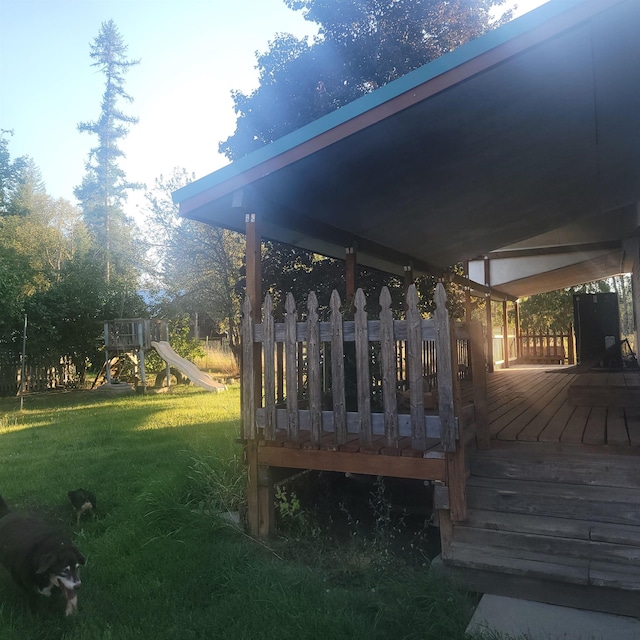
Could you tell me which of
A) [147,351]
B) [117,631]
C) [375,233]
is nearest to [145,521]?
[117,631]

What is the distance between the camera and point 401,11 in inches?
561

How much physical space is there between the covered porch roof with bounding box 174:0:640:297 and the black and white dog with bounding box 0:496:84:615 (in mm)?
2713

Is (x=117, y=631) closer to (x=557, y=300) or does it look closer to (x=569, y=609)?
(x=569, y=609)

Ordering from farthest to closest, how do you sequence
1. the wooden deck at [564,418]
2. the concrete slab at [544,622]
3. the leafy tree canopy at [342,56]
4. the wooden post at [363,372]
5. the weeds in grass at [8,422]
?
the leafy tree canopy at [342,56]
the weeds in grass at [8,422]
the wooden deck at [564,418]
the wooden post at [363,372]
the concrete slab at [544,622]

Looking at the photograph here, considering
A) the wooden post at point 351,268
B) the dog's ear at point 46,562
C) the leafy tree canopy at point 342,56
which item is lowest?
the dog's ear at point 46,562

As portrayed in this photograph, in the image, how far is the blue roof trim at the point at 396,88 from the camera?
11.1 feet

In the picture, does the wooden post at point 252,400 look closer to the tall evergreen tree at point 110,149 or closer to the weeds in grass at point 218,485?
the weeds in grass at point 218,485

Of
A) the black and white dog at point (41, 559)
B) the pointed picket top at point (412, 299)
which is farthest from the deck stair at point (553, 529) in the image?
the black and white dog at point (41, 559)

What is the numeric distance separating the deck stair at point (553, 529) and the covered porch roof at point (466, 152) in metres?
2.59

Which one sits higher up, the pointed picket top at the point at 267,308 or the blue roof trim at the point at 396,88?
the blue roof trim at the point at 396,88

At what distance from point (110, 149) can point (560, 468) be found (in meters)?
34.7

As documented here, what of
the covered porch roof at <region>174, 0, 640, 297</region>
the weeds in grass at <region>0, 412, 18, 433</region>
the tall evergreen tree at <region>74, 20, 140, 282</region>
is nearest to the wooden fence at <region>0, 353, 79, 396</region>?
the weeds in grass at <region>0, 412, 18, 433</region>

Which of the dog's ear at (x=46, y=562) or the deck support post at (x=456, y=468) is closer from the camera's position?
the dog's ear at (x=46, y=562)

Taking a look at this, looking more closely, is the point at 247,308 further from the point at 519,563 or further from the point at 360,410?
the point at 519,563
